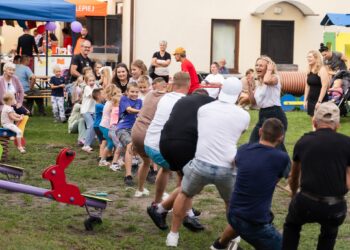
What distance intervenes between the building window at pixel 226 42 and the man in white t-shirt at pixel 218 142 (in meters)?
18.3

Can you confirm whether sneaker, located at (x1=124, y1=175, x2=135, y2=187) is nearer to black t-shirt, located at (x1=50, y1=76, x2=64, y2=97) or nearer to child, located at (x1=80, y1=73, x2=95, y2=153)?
child, located at (x1=80, y1=73, x2=95, y2=153)

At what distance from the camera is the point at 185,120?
7219mm

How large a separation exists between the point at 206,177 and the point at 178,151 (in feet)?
1.83

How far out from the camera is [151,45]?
24.2 m

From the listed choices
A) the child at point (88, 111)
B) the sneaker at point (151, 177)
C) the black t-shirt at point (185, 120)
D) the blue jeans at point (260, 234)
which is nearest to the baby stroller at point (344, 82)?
the child at point (88, 111)

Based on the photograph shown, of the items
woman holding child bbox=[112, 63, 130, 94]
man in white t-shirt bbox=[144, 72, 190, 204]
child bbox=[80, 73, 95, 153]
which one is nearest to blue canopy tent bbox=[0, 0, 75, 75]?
child bbox=[80, 73, 95, 153]

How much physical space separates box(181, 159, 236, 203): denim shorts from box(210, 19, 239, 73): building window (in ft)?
60.2

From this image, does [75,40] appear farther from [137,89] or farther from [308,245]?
[308,245]

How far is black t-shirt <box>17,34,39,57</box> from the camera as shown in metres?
19.8

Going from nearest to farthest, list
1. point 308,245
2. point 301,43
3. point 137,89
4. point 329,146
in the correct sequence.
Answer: point 329,146
point 308,245
point 137,89
point 301,43

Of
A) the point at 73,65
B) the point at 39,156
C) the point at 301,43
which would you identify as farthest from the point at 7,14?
the point at 301,43

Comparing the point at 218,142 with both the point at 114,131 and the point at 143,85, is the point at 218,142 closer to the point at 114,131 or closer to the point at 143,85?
the point at 143,85

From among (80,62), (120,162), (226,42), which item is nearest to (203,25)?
(226,42)

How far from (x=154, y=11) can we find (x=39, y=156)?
12382 mm
